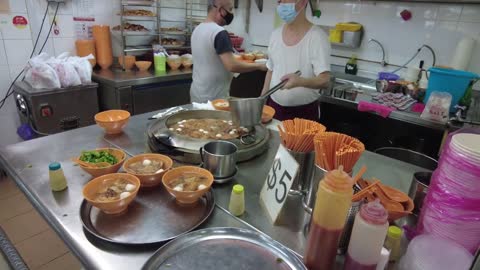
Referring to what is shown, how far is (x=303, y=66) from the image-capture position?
1981mm

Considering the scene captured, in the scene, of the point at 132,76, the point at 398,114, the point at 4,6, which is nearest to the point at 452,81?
the point at 398,114

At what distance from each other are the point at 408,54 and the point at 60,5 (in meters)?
3.40

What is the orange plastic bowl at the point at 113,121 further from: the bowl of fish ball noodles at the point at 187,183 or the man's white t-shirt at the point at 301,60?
the man's white t-shirt at the point at 301,60

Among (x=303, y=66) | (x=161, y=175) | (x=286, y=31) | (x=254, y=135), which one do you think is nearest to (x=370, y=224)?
(x=161, y=175)

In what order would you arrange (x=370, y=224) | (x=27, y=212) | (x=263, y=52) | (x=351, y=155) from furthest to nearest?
1. (x=263, y=52)
2. (x=27, y=212)
3. (x=351, y=155)
4. (x=370, y=224)

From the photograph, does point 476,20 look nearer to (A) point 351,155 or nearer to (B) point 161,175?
(A) point 351,155

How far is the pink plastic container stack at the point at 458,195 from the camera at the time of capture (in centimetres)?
72

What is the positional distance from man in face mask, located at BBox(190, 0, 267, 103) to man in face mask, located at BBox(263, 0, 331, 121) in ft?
1.24

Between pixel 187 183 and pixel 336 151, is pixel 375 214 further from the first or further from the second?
pixel 187 183

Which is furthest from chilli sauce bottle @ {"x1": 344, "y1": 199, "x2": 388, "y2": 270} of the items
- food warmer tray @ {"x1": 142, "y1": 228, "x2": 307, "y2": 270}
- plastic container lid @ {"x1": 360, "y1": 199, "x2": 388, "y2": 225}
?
food warmer tray @ {"x1": 142, "y1": 228, "x2": 307, "y2": 270}

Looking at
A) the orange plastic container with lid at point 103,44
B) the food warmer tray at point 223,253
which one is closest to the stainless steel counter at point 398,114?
the food warmer tray at point 223,253

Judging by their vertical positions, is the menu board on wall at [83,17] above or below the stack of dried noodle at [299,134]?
above

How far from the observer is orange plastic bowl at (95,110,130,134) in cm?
147

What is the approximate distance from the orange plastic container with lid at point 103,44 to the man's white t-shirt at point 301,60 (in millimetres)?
1982
